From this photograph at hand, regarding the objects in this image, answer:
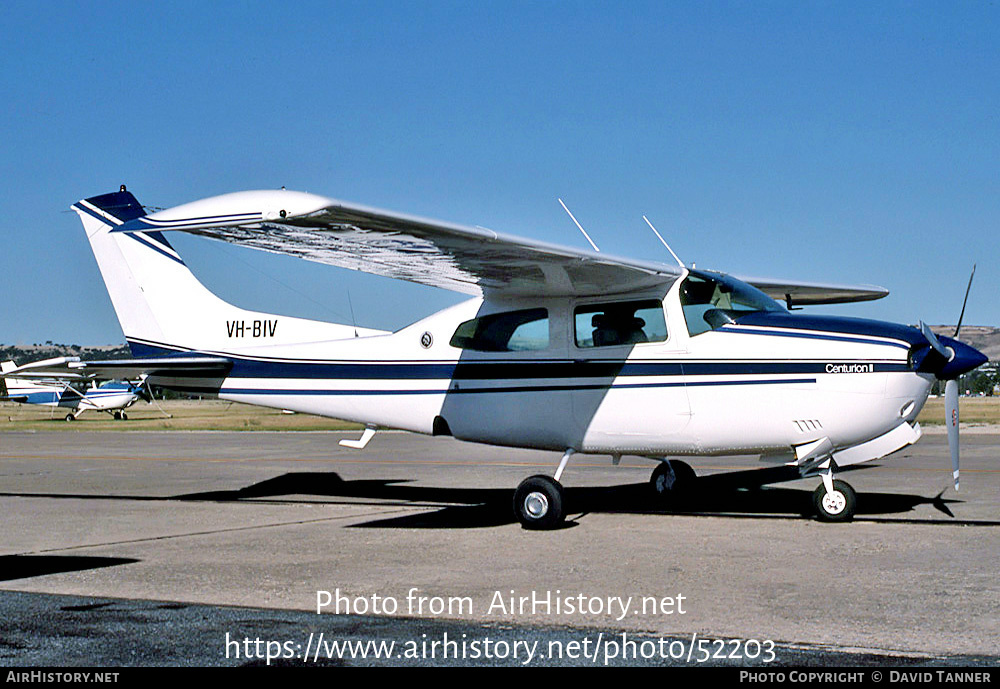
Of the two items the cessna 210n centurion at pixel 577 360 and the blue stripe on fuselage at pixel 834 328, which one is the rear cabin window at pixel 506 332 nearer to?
the cessna 210n centurion at pixel 577 360

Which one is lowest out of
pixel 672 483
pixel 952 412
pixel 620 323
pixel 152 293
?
pixel 672 483

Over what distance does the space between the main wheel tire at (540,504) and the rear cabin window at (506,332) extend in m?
1.44

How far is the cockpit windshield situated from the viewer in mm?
9273

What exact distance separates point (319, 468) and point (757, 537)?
9942 millimetres

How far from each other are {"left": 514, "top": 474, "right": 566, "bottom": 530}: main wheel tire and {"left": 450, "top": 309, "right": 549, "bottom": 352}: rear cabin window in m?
1.44

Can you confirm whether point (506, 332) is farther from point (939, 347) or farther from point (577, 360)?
point (939, 347)

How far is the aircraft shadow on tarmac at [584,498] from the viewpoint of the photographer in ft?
33.1

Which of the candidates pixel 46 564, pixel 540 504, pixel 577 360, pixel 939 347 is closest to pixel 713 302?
pixel 577 360

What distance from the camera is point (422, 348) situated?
1065 centimetres

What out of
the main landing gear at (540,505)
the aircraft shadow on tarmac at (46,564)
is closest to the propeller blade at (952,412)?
the main landing gear at (540,505)

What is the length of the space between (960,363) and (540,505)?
12.9 ft

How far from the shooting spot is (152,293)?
1271 centimetres
